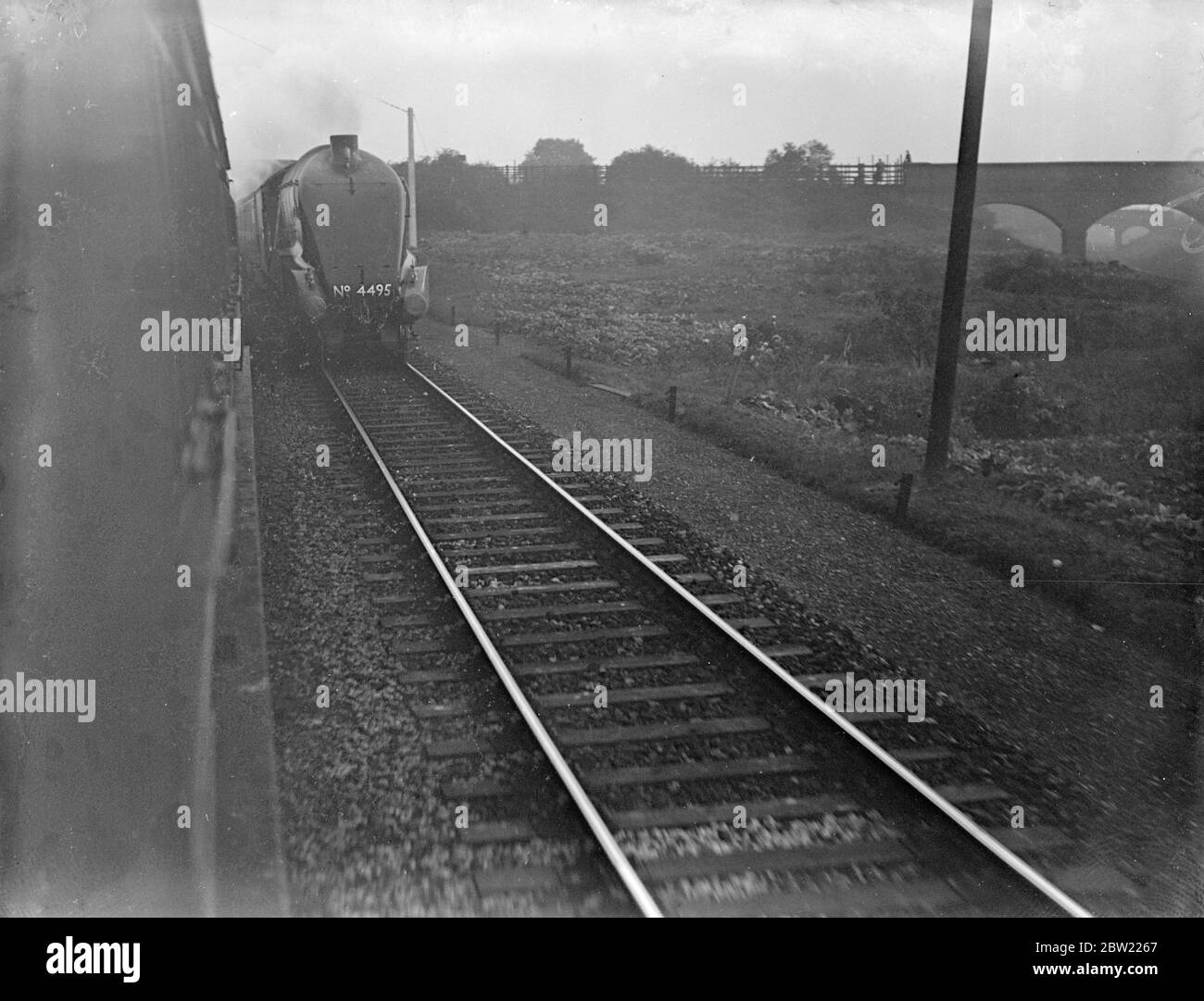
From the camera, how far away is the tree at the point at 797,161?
106 ft

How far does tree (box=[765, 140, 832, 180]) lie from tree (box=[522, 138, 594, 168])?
271 inches

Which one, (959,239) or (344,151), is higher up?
(344,151)

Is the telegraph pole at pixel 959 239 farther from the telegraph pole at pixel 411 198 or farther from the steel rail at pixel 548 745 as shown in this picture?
the telegraph pole at pixel 411 198

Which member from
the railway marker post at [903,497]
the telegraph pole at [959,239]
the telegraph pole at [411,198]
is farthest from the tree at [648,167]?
the railway marker post at [903,497]

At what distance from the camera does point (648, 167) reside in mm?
38438

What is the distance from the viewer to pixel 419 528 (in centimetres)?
759

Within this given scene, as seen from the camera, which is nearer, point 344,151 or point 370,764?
point 370,764

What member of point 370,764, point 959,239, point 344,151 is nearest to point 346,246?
point 344,151

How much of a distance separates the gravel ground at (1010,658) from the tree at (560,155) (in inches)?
1139

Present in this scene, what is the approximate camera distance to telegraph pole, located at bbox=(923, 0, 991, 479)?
884 centimetres

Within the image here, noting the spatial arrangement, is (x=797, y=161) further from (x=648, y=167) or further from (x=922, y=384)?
(x=922, y=384)

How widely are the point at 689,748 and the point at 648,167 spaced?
3672 centimetres

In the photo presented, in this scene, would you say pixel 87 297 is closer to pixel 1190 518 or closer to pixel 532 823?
pixel 532 823

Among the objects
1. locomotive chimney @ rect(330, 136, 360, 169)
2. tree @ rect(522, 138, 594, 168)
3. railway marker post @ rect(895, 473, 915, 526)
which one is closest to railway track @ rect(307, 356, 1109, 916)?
railway marker post @ rect(895, 473, 915, 526)
